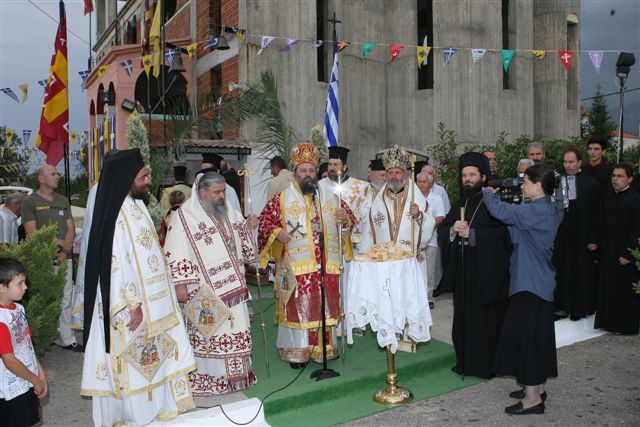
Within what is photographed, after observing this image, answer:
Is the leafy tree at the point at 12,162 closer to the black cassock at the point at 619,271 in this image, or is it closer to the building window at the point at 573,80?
the building window at the point at 573,80

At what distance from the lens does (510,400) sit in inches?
209

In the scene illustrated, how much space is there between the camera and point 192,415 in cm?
455

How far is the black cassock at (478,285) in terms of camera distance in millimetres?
5555

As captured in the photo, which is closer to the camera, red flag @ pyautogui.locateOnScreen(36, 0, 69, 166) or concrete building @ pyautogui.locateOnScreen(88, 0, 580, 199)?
red flag @ pyautogui.locateOnScreen(36, 0, 69, 166)

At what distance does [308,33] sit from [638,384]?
12186mm

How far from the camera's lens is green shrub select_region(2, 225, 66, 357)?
5871 millimetres

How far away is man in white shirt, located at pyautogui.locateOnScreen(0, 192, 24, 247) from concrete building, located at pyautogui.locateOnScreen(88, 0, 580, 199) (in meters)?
8.08

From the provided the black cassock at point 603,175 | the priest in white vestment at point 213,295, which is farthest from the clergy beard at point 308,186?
the black cassock at point 603,175

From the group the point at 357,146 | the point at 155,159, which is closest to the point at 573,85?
the point at 357,146

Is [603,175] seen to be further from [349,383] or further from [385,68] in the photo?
[385,68]

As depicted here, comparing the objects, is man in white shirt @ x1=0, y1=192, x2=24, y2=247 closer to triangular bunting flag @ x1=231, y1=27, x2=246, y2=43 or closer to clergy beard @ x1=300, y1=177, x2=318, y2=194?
clergy beard @ x1=300, y1=177, x2=318, y2=194

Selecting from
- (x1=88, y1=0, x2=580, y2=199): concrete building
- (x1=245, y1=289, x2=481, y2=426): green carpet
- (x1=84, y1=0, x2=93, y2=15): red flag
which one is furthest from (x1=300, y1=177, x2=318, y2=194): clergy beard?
(x1=84, y1=0, x2=93, y2=15): red flag

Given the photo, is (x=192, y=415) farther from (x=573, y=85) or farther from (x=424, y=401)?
(x=573, y=85)

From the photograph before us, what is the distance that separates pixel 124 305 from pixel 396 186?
10.1 ft
